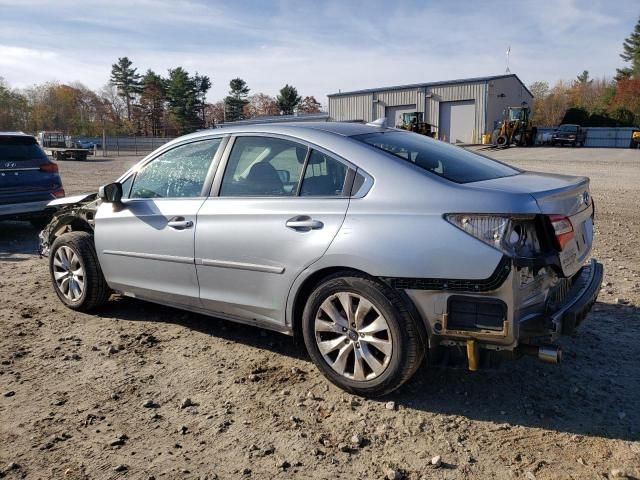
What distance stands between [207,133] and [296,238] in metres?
1.39

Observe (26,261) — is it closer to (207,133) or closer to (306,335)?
(207,133)

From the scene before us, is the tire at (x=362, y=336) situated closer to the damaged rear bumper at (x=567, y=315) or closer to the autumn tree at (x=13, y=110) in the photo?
the damaged rear bumper at (x=567, y=315)

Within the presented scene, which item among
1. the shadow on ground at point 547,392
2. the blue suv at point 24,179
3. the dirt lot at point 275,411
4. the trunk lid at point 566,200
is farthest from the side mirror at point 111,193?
the blue suv at point 24,179

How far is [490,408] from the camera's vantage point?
3.32m

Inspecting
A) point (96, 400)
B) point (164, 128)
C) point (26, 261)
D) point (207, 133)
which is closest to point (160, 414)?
point (96, 400)

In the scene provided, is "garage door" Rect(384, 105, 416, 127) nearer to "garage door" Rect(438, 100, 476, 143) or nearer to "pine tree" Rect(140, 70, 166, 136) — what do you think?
"garage door" Rect(438, 100, 476, 143)

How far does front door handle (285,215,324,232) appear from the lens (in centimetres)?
344

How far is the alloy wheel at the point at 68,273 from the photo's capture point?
199 inches

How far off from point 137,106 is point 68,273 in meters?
→ 82.9

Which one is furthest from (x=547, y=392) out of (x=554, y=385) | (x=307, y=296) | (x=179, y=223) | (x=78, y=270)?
(x=78, y=270)

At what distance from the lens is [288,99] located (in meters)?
76.4

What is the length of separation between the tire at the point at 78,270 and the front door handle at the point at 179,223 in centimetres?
118

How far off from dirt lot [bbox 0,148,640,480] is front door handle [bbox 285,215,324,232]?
3.44 feet

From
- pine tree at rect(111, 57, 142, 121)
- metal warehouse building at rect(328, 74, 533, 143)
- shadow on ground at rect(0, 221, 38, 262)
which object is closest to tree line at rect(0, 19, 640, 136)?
pine tree at rect(111, 57, 142, 121)
